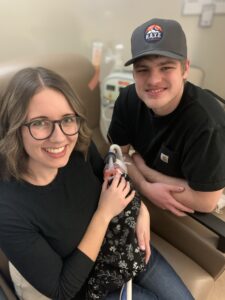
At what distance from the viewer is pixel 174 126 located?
1026 millimetres

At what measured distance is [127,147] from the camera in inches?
51.9

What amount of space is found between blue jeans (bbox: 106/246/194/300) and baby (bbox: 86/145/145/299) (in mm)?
130

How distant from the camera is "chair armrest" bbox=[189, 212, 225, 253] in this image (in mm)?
969

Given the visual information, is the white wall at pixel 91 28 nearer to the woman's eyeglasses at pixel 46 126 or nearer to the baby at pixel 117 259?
the woman's eyeglasses at pixel 46 126

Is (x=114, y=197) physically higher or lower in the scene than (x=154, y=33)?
lower

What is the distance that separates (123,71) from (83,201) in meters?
1.17

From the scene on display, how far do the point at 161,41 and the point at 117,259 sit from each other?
30.3 inches

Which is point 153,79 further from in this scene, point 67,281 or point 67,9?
point 67,9

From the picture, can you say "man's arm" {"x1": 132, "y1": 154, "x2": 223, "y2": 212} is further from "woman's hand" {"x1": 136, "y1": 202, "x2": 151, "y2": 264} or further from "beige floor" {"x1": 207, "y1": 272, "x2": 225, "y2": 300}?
"beige floor" {"x1": 207, "y1": 272, "x2": 225, "y2": 300}

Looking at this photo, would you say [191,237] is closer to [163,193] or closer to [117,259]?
[163,193]

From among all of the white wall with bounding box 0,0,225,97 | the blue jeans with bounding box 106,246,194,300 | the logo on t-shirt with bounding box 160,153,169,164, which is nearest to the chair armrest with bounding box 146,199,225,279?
the blue jeans with bounding box 106,246,194,300

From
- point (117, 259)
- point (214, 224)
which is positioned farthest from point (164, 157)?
point (117, 259)

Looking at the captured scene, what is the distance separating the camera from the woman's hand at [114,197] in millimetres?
851

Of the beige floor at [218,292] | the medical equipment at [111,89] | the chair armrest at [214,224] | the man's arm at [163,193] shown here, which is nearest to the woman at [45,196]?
the man's arm at [163,193]
